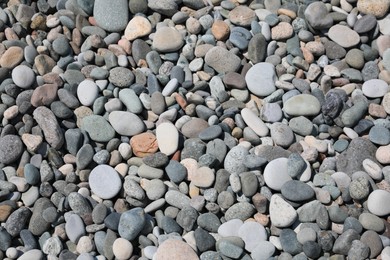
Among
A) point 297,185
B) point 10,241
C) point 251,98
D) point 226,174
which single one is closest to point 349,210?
point 297,185

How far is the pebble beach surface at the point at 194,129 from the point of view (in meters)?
1.83

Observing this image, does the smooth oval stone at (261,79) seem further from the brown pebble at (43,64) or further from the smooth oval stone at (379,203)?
the brown pebble at (43,64)

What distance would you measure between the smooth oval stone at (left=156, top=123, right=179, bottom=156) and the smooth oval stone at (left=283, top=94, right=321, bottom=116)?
1.29 feet

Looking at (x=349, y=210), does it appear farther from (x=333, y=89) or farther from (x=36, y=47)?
(x=36, y=47)

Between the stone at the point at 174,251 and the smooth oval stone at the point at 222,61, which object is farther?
the smooth oval stone at the point at 222,61

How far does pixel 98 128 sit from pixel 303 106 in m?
0.70

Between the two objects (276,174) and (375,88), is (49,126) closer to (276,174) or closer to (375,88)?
(276,174)

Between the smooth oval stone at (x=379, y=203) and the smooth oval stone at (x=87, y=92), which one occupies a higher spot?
the smooth oval stone at (x=87, y=92)

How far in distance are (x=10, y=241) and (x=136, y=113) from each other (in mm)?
583

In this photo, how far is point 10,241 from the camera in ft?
6.11

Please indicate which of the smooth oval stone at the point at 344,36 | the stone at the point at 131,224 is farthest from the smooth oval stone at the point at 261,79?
the stone at the point at 131,224

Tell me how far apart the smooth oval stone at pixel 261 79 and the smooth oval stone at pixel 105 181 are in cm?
58

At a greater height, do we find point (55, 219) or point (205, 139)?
point (205, 139)

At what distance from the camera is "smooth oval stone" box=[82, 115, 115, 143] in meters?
2.03
